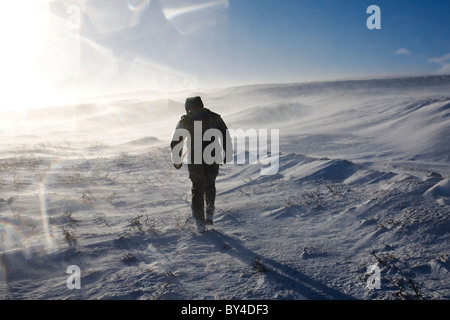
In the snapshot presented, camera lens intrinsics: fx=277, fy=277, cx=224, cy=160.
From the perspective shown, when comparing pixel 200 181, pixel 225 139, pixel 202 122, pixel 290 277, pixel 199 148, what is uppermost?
pixel 202 122

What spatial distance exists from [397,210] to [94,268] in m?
3.99

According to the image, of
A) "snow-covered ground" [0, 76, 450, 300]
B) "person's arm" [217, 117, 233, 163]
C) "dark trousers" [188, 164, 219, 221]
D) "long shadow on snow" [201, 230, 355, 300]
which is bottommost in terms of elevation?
"long shadow on snow" [201, 230, 355, 300]

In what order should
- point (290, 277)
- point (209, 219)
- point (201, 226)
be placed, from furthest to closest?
point (209, 219) → point (201, 226) → point (290, 277)

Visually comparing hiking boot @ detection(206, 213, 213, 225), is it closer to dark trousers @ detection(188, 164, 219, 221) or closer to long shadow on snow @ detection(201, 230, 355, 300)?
dark trousers @ detection(188, 164, 219, 221)

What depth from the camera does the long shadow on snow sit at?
2.54 m

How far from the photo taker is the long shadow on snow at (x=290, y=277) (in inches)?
100

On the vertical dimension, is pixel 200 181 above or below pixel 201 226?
above

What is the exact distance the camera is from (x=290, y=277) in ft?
9.27

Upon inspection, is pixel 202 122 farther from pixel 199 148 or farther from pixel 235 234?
pixel 235 234

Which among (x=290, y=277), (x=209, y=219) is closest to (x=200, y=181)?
(x=209, y=219)

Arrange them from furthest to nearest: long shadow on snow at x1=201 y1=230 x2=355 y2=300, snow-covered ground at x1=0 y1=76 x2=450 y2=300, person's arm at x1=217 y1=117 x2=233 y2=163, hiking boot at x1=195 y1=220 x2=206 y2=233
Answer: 1. person's arm at x1=217 y1=117 x2=233 y2=163
2. hiking boot at x1=195 y1=220 x2=206 y2=233
3. snow-covered ground at x1=0 y1=76 x2=450 y2=300
4. long shadow on snow at x1=201 y1=230 x2=355 y2=300

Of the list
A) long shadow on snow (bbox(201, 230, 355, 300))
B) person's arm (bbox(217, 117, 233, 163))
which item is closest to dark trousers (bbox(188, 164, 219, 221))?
person's arm (bbox(217, 117, 233, 163))
